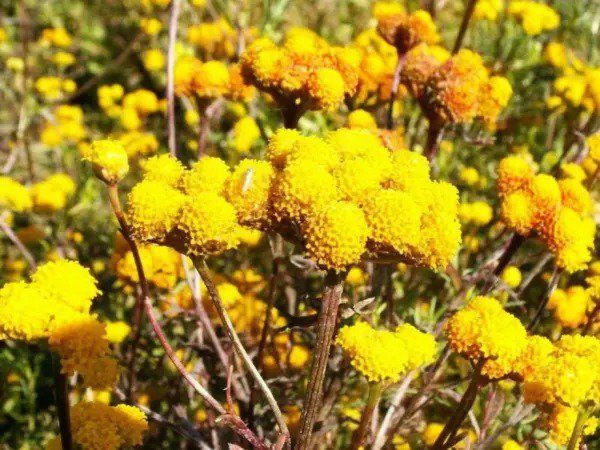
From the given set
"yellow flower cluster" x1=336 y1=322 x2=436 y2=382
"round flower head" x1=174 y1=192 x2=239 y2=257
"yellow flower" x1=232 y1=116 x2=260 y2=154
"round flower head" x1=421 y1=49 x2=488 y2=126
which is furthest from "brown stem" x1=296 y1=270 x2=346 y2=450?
"yellow flower" x1=232 y1=116 x2=260 y2=154

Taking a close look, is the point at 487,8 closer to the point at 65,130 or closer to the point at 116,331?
the point at 65,130

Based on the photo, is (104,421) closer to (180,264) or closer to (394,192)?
(394,192)

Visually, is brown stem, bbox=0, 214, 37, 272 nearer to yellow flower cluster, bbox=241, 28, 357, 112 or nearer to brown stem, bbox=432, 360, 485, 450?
yellow flower cluster, bbox=241, 28, 357, 112

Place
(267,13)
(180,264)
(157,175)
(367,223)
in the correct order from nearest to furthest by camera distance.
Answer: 1. (367,223)
2. (157,175)
3. (180,264)
4. (267,13)

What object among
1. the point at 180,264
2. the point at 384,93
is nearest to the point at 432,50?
the point at 384,93

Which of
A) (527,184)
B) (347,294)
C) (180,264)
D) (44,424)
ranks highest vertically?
(527,184)

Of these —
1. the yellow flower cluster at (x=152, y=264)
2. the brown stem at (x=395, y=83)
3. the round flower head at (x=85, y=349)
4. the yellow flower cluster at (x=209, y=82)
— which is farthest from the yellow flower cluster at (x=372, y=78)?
the round flower head at (x=85, y=349)
